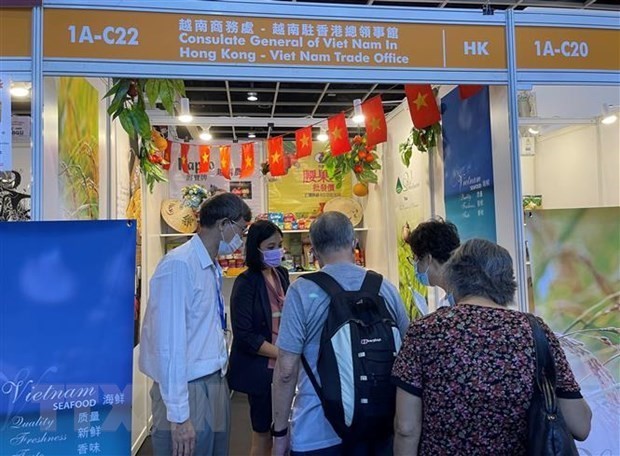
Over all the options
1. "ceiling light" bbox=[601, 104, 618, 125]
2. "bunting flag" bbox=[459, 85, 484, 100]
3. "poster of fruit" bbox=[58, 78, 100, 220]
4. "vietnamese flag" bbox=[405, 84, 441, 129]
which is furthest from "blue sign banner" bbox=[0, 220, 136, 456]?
"ceiling light" bbox=[601, 104, 618, 125]

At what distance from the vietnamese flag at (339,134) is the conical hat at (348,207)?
1.57m

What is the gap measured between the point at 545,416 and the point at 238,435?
3.23 metres

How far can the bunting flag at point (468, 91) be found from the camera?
2.77m

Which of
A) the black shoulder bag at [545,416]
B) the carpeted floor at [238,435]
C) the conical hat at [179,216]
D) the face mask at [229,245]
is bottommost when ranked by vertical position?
the carpeted floor at [238,435]

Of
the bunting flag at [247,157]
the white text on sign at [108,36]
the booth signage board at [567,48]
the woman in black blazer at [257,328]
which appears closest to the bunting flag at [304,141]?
the bunting flag at [247,157]

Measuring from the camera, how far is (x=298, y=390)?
170 cm

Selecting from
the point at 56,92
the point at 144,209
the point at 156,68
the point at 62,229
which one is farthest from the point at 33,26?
the point at 144,209

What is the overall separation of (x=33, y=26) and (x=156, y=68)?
449 millimetres

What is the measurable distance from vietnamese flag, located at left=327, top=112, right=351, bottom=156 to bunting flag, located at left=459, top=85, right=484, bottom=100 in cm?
104

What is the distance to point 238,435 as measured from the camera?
13.2 feet

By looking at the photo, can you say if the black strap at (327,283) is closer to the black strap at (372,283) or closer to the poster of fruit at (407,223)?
the black strap at (372,283)

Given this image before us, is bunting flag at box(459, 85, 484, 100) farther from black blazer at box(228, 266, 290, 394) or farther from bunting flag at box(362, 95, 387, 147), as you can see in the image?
black blazer at box(228, 266, 290, 394)

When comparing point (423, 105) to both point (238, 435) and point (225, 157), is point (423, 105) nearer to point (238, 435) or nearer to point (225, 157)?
point (225, 157)

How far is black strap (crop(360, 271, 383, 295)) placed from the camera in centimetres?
166
